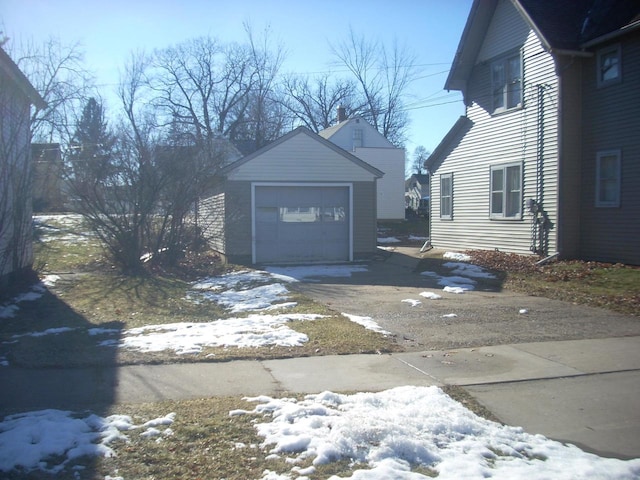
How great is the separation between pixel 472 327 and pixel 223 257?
A: 12530mm

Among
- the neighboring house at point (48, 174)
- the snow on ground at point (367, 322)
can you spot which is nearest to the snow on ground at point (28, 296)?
the neighboring house at point (48, 174)

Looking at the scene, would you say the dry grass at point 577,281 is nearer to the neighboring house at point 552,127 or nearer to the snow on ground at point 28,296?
the neighboring house at point 552,127

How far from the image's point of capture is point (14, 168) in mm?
12734

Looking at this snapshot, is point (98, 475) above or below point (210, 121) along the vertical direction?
below

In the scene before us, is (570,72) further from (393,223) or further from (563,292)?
(393,223)

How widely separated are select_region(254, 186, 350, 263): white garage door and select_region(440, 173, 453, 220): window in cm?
410

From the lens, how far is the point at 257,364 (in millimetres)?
7102

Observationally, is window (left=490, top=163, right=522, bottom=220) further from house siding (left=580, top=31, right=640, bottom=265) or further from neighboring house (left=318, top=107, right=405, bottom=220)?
neighboring house (left=318, top=107, right=405, bottom=220)

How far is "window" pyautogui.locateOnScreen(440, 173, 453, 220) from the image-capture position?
2167 cm

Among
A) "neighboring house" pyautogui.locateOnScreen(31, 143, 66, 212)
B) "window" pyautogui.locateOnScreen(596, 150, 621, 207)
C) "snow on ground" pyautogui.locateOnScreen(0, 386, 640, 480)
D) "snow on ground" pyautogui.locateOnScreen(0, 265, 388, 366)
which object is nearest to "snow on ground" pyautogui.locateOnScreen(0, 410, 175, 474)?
"snow on ground" pyautogui.locateOnScreen(0, 386, 640, 480)

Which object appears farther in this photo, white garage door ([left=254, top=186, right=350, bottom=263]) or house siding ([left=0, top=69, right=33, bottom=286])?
white garage door ([left=254, top=186, right=350, bottom=263])

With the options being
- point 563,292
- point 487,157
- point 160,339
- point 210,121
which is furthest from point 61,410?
point 210,121

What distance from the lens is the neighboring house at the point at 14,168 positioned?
12219 millimetres

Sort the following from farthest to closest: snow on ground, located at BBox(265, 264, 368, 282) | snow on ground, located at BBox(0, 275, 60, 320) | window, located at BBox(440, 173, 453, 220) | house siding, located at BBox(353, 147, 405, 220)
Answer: house siding, located at BBox(353, 147, 405, 220) < window, located at BBox(440, 173, 453, 220) < snow on ground, located at BBox(265, 264, 368, 282) < snow on ground, located at BBox(0, 275, 60, 320)
